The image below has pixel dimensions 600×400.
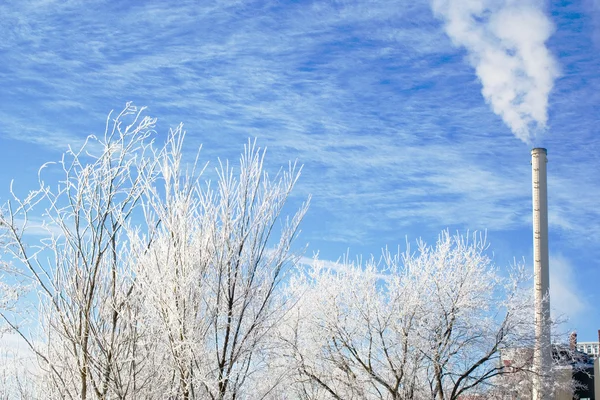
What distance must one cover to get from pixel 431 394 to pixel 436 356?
3.40ft

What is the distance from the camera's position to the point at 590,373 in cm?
3847

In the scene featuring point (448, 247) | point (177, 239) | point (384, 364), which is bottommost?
point (177, 239)

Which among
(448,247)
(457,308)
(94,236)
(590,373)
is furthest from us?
(590,373)

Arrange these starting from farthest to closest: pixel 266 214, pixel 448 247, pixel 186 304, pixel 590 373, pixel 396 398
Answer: pixel 590 373
pixel 448 247
pixel 396 398
pixel 266 214
pixel 186 304

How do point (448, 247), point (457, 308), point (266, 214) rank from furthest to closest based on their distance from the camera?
1. point (448, 247)
2. point (457, 308)
3. point (266, 214)

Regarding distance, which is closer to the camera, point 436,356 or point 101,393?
point 101,393


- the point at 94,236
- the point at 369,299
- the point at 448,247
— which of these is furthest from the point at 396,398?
the point at 94,236

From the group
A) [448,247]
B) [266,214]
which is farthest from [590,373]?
[266,214]

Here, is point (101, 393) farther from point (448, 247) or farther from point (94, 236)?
point (448, 247)

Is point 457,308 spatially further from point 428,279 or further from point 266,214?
Answer: point 266,214

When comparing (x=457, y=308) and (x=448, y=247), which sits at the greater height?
(x=448, y=247)

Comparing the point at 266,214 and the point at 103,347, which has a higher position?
the point at 266,214

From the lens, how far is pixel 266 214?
28.2 ft

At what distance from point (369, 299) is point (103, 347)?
43.7 feet
